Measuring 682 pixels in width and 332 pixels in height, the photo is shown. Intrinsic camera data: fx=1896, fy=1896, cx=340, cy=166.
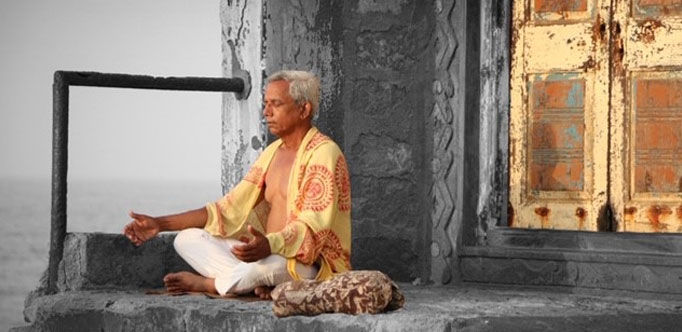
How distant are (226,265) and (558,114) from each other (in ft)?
6.41

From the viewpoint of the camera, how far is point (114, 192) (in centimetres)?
3881

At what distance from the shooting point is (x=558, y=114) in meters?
9.58

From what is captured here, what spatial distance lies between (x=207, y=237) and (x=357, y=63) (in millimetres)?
1478

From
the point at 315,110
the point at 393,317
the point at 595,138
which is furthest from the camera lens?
the point at 595,138

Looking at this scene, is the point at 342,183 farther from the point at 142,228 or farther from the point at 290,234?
the point at 142,228

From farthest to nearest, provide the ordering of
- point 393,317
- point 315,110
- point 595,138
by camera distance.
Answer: point 595,138
point 315,110
point 393,317

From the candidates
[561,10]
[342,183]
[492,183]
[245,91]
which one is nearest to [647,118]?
[561,10]

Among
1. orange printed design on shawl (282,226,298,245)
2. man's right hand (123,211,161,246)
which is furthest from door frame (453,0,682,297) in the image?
man's right hand (123,211,161,246)

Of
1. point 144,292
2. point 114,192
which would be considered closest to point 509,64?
point 144,292

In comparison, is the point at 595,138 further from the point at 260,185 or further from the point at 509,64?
the point at 260,185

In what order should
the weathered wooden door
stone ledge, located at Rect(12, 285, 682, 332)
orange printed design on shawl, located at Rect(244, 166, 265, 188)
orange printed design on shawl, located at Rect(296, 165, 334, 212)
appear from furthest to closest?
1. the weathered wooden door
2. orange printed design on shawl, located at Rect(244, 166, 265, 188)
3. orange printed design on shawl, located at Rect(296, 165, 334, 212)
4. stone ledge, located at Rect(12, 285, 682, 332)

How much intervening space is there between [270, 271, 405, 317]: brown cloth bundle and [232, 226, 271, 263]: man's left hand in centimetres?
23

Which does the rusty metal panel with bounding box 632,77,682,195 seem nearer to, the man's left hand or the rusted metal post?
the man's left hand

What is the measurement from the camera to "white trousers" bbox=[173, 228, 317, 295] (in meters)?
8.55
